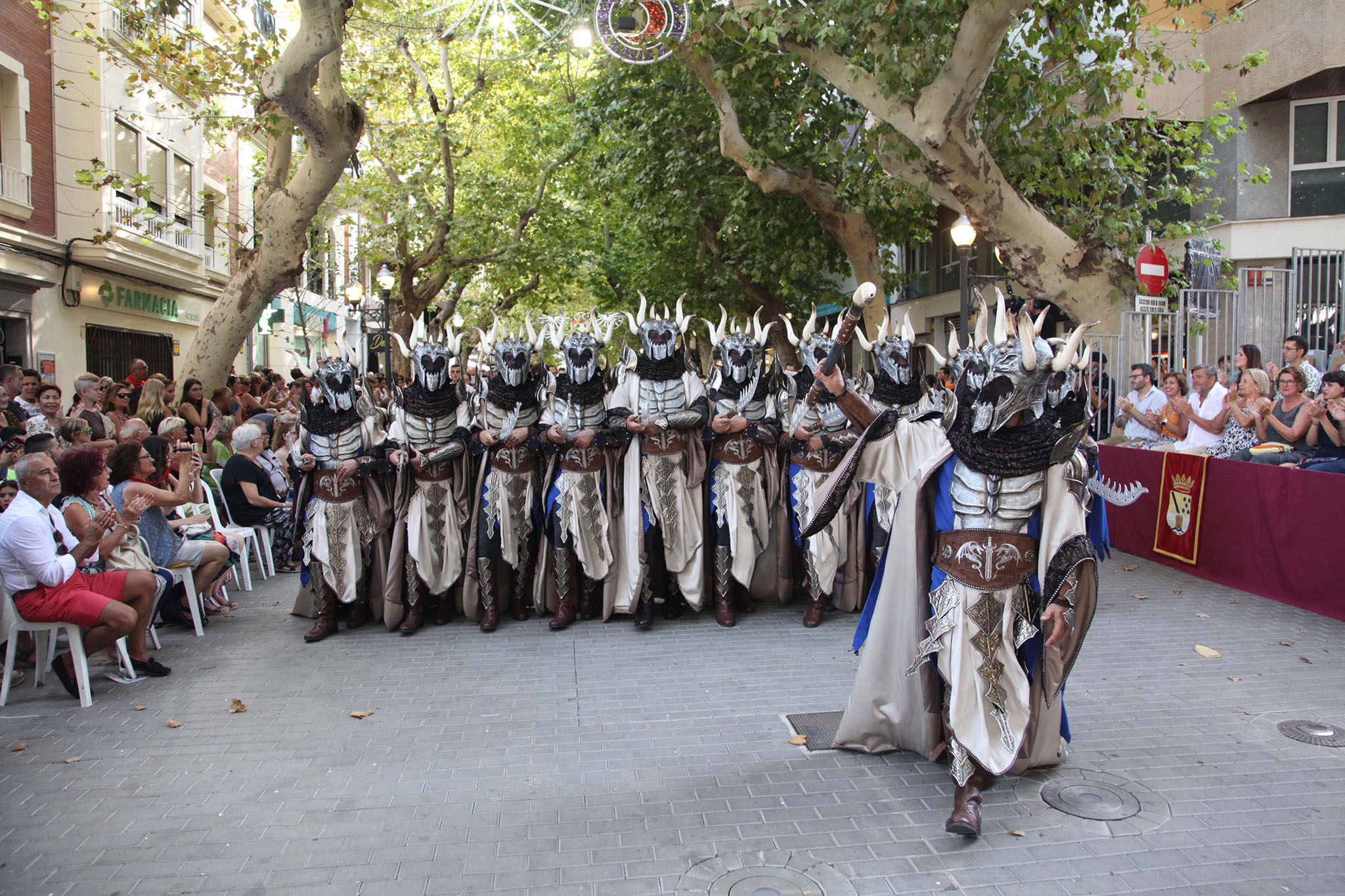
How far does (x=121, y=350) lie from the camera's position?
18.1m

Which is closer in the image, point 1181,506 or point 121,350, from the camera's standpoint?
point 1181,506

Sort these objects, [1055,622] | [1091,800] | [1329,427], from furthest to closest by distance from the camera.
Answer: [1329,427] → [1091,800] → [1055,622]

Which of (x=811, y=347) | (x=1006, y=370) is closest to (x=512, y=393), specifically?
(x=811, y=347)

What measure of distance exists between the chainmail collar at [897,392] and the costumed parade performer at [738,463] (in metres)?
0.95

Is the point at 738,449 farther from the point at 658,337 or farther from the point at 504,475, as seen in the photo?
the point at 504,475

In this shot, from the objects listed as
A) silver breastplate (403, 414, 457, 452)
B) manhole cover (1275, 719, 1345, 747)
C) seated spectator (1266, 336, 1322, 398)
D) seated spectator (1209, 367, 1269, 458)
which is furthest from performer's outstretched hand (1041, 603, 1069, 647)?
seated spectator (1209, 367, 1269, 458)

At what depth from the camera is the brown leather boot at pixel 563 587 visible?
719 cm

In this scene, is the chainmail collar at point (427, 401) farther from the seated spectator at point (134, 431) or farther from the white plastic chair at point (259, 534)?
the white plastic chair at point (259, 534)

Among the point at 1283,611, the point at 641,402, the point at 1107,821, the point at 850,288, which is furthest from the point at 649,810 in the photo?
the point at 850,288

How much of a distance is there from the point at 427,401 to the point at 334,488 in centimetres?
100

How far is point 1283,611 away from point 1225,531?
1165 millimetres

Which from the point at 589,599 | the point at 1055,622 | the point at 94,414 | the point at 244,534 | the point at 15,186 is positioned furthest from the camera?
the point at 15,186

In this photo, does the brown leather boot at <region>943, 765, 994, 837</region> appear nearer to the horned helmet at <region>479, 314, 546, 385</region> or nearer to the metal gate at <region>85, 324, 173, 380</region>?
the horned helmet at <region>479, 314, 546, 385</region>

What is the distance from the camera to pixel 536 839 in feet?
12.8
